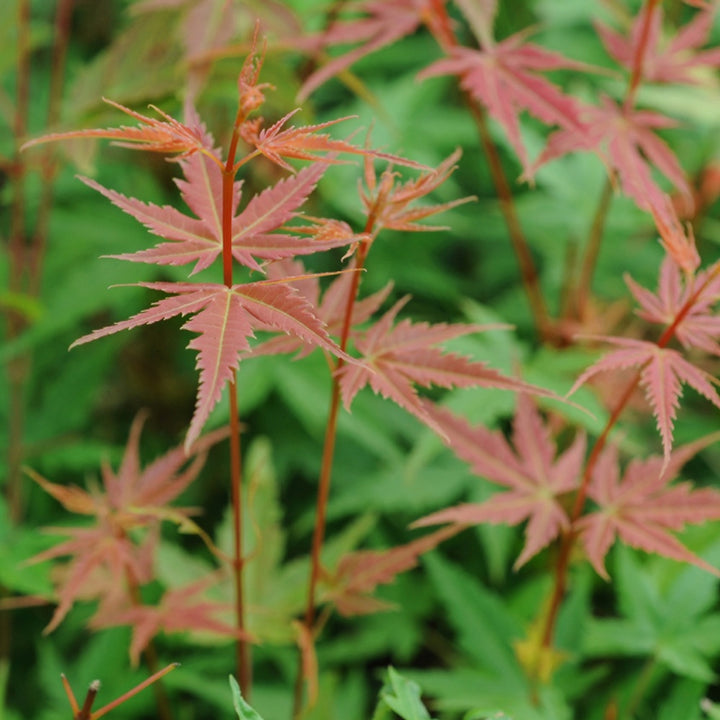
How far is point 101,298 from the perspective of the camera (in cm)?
148

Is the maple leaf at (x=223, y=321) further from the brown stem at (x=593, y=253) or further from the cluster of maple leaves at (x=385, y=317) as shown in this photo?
the brown stem at (x=593, y=253)

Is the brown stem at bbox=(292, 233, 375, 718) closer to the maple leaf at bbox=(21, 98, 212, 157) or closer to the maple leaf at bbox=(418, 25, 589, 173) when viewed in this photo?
the maple leaf at bbox=(21, 98, 212, 157)

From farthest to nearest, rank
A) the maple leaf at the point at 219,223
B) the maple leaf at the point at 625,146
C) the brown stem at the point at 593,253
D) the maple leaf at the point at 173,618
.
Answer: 1. the brown stem at the point at 593,253
2. the maple leaf at the point at 625,146
3. the maple leaf at the point at 173,618
4. the maple leaf at the point at 219,223

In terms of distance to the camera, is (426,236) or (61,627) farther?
(426,236)

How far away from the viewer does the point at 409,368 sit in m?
0.79

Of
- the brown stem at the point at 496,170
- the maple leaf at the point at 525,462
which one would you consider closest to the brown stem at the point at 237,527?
the maple leaf at the point at 525,462

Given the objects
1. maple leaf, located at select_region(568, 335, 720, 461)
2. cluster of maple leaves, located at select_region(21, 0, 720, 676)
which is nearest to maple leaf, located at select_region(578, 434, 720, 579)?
cluster of maple leaves, located at select_region(21, 0, 720, 676)

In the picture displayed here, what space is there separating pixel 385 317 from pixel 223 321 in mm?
219

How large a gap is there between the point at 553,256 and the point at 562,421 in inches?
17.1

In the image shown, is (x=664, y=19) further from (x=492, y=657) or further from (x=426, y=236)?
(x=492, y=657)

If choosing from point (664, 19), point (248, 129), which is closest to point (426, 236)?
point (664, 19)

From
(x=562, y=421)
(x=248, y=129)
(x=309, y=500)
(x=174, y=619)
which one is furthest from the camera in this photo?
(x=309, y=500)

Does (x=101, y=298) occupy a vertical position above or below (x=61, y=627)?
above

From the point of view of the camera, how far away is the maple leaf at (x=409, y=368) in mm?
746
